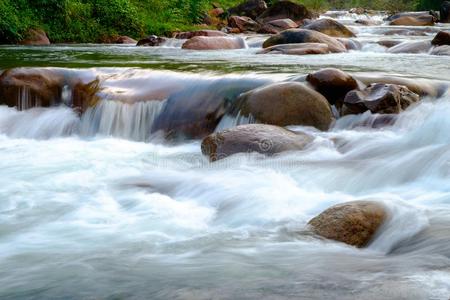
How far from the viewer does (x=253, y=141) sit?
6320mm

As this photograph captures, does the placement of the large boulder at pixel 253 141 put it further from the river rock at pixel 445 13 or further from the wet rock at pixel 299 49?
the river rock at pixel 445 13

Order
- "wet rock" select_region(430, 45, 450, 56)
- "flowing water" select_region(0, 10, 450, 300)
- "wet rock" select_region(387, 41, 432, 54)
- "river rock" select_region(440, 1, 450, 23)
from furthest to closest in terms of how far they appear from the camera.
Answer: "river rock" select_region(440, 1, 450, 23) < "wet rock" select_region(387, 41, 432, 54) < "wet rock" select_region(430, 45, 450, 56) < "flowing water" select_region(0, 10, 450, 300)

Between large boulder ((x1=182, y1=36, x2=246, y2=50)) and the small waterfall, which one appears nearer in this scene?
the small waterfall

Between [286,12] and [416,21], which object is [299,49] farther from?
[286,12]

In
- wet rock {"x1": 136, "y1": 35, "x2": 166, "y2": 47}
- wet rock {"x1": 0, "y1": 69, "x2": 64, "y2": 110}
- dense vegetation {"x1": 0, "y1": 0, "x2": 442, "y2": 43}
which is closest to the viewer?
wet rock {"x1": 0, "y1": 69, "x2": 64, "y2": 110}

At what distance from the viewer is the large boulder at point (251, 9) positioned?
28.1 m

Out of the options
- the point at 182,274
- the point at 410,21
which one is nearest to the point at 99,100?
the point at 182,274

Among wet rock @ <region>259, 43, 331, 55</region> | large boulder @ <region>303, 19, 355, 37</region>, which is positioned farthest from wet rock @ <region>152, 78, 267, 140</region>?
large boulder @ <region>303, 19, 355, 37</region>

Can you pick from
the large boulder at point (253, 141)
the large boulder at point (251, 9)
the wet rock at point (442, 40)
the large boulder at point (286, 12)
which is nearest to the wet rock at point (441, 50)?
the wet rock at point (442, 40)

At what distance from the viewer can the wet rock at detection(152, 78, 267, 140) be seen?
25.5 feet

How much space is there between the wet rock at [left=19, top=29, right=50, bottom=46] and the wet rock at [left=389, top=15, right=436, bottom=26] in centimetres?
1408

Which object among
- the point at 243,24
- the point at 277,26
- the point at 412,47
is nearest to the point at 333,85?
the point at 412,47

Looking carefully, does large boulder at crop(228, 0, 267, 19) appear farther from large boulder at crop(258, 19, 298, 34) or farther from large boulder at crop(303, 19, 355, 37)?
large boulder at crop(303, 19, 355, 37)

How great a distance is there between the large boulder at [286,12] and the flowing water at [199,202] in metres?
17.6
